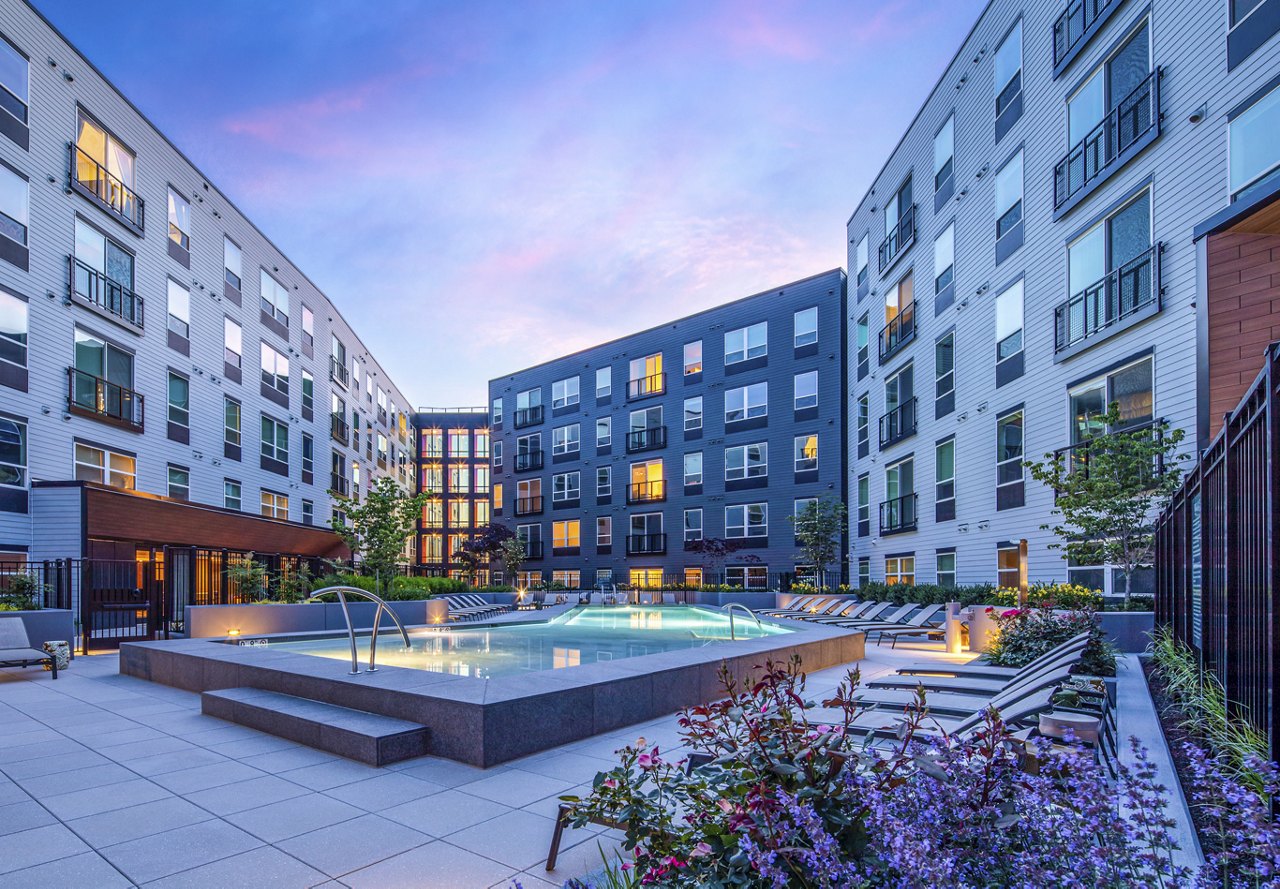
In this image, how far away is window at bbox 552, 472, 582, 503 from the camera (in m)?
40.3

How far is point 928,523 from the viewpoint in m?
21.2

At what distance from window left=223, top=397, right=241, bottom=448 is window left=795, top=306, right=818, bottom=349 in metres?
23.1

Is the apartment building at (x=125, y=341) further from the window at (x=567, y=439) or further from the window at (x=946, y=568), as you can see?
the window at (x=946, y=568)

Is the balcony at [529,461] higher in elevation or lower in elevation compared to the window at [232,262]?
lower

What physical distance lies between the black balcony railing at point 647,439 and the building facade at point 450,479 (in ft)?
63.1

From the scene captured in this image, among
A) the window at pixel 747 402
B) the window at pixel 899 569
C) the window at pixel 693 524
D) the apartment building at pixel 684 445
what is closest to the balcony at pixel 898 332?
the apartment building at pixel 684 445

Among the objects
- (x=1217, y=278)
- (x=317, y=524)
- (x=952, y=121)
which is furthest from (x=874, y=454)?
(x=317, y=524)

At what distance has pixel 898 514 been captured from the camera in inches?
929

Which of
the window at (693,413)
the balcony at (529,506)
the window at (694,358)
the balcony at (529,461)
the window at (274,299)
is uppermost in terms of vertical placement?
the window at (274,299)

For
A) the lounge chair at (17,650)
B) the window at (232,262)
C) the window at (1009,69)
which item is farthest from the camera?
the window at (232,262)

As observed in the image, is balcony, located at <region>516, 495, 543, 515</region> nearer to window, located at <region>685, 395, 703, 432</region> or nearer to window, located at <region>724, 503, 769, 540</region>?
window, located at <region>685, 395, 703, 432</region>

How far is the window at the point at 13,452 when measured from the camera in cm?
1585

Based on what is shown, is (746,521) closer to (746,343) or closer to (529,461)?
(746,343)

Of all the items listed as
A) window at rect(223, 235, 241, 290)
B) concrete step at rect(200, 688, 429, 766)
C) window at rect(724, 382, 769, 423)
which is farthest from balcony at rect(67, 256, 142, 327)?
window at rect(724, 382, 769, 423)
